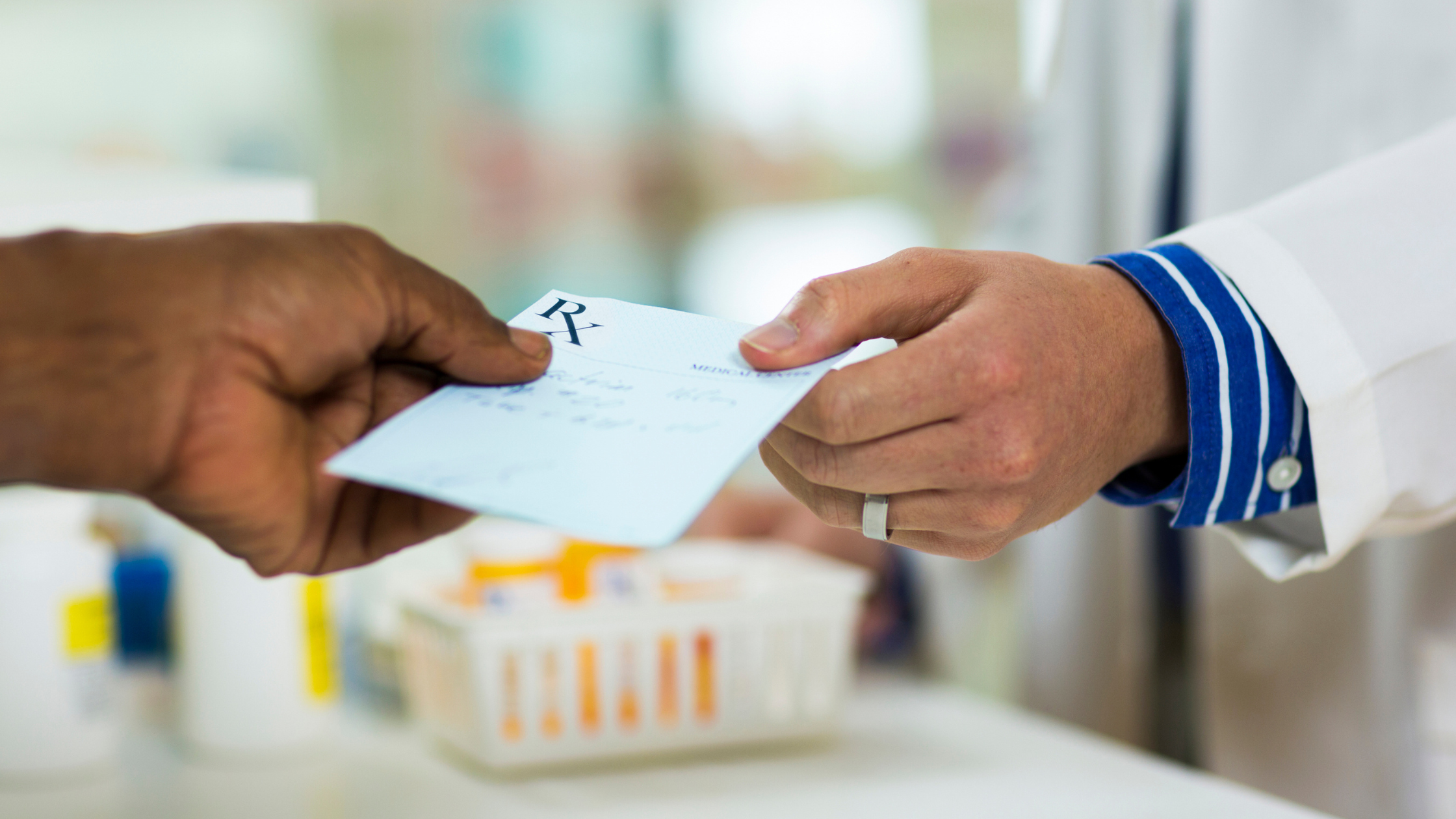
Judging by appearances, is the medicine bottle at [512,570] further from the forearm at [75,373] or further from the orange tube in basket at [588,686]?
the forearm at [75,373]

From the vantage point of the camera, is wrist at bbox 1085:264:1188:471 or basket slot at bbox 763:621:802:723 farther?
basket slot at bbox 763:621:802:723

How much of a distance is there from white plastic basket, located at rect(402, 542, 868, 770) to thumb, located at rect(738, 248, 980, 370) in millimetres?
380

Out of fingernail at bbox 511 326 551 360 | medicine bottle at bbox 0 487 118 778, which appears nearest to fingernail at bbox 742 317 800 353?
fingernail at bbox 511 326 551 360

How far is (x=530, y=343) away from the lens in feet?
1.75

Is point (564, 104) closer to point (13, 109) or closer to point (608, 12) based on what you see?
point (608, 12)

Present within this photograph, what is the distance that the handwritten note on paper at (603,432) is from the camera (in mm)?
414

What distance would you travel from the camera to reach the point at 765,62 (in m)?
2.61

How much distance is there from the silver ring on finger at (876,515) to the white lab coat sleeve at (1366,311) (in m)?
0.24

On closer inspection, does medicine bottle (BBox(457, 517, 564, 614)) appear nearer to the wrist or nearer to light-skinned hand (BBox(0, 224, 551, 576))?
light-skinned hand (BBox(0, 224, 551, 576))

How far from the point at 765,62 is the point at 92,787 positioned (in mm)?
2186

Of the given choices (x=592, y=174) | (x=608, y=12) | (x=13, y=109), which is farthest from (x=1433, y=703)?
(x=13, y=109)

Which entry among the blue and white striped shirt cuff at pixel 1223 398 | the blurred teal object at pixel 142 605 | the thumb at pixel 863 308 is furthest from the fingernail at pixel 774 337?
the blurred teal object at pixel 142 605

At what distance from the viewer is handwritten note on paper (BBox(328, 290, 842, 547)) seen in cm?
41

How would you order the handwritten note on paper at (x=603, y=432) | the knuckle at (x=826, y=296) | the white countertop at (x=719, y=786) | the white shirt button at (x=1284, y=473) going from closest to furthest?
the handwritten note on paper at (x=603, y=432) → the knuckle at (x=826, y=296) → the white shirt button at (x=1284, y=473) → the white countertop at (x=719, y=786)
